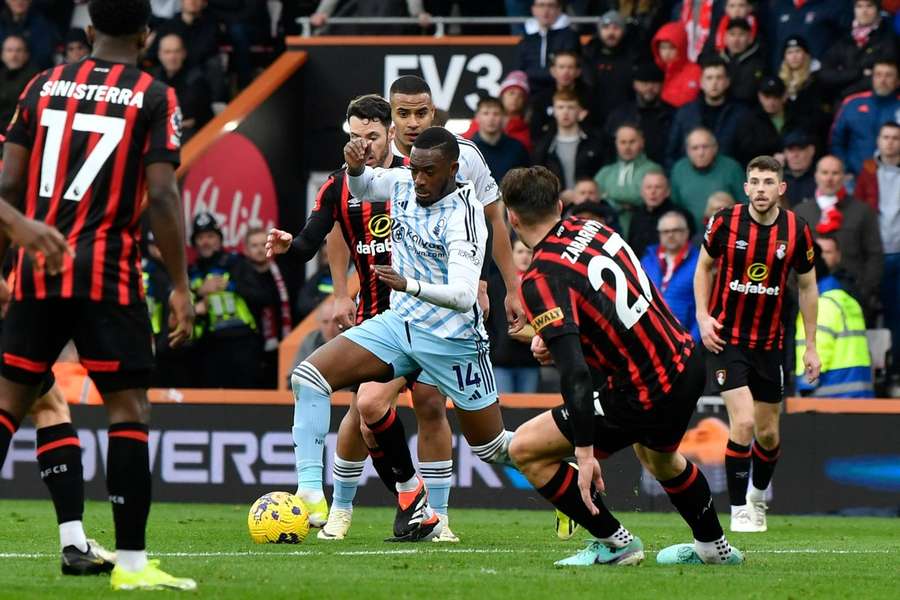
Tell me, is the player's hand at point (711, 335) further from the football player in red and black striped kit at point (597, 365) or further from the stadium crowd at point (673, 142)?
the football player in red and black striped kit at point (597, 365)

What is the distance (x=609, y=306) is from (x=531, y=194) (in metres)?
0.62

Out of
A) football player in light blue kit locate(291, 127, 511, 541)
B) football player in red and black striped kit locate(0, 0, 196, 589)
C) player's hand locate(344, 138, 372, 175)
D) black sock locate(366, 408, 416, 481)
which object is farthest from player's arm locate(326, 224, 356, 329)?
football player in red and black striped kit locate(0, 0, 196, 589)

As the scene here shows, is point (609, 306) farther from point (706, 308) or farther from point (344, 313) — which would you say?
point (706, 308)

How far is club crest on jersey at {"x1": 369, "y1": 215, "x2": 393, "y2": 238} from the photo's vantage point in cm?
999

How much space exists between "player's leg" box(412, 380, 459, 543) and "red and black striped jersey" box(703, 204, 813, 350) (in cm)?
275

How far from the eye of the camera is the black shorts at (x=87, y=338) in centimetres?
655

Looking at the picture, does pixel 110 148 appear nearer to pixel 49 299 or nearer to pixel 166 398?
pixel 49 299

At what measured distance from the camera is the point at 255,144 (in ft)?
60.4

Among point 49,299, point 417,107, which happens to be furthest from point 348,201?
point 49,299

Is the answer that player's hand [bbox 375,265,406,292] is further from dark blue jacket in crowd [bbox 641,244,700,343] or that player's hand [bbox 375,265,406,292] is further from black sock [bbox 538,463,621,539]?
dark blue jacket in crowd [bbox 641,244,700,343]

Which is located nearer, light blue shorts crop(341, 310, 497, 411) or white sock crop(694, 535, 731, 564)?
white sock crop(694, 535, 731, 564)

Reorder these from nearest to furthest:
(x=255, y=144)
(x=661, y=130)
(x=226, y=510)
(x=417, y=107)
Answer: (x=417, y=107) < (x=226, y=510) < (x=661, y=130) < (x=255, y=144)

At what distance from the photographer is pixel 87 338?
6.57 meters

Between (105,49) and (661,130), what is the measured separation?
34.2 ft
